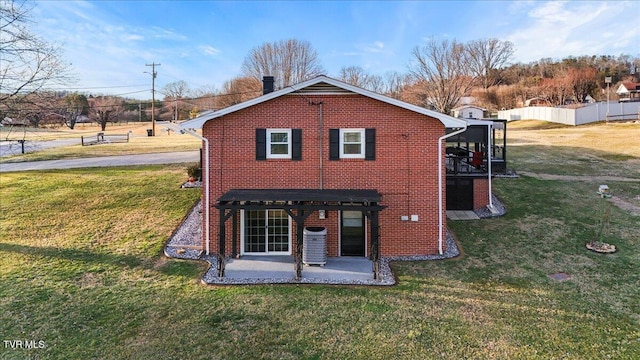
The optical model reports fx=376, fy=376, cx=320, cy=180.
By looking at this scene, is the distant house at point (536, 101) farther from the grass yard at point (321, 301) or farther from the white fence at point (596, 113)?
the grass yard at point (321, 301)

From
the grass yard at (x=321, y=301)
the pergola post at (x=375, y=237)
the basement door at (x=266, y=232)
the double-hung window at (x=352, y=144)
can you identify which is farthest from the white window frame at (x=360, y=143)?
the grass yard at (x=321, y=301)

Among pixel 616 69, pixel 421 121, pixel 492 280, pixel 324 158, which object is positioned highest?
pixel 616 69

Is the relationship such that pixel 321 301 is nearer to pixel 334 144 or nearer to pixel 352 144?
pixel 334 144

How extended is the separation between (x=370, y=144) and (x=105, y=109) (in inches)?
2587

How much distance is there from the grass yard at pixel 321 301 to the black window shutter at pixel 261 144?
3.95 metres

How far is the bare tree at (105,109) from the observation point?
2461 inches

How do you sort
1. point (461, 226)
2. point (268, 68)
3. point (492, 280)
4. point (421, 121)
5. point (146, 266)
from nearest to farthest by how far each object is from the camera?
1. point (492, 280)
2. point (146, 266)
3. point (421, 121)
4. point (461, 226)
5. point (268, 68)

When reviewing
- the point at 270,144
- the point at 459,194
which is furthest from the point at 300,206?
the point at 459,194

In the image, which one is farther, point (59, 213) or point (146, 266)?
point (59, 213)

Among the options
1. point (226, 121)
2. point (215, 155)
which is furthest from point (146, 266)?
point (226, 121)

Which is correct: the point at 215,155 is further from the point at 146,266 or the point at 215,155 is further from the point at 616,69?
the point at 616,69

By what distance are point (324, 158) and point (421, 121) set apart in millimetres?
3334

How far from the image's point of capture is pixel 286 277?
10.5 meters

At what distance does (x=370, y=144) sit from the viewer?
1212cm
